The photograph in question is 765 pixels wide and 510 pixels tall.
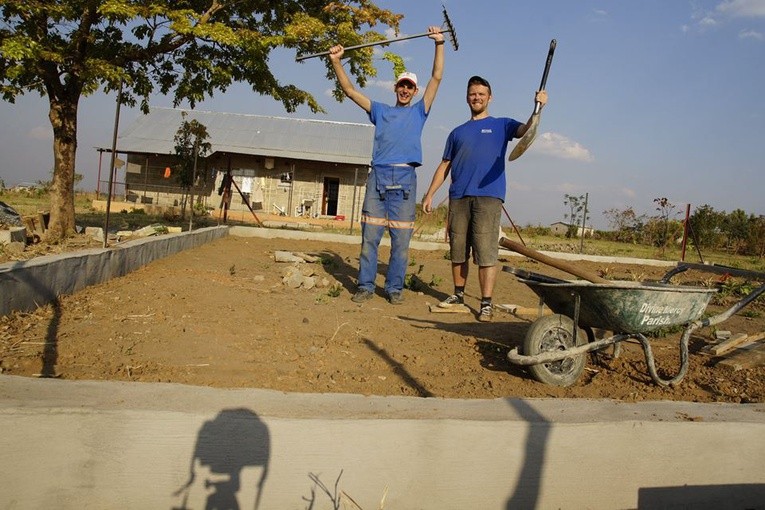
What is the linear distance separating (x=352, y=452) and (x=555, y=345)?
5.17 feet

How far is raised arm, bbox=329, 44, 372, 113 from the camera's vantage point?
5.16 metres

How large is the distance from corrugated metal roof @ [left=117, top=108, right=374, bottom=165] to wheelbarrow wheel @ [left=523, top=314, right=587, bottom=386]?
2100 cm

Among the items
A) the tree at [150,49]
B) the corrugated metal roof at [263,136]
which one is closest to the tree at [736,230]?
the corrugated metal roof at [263,136]

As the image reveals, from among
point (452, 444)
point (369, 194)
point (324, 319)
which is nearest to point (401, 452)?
point (452, 444)

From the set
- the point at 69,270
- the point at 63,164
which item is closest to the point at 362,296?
the point at 69,270

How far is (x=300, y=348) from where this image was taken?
11.1ft

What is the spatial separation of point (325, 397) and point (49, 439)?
0.89 metres

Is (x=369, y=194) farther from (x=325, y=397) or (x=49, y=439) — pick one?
(x=49, y=439)

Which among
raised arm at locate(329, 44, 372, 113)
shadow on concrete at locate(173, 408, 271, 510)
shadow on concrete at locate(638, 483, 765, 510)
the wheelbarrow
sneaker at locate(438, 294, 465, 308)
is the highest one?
raised arm at locate(329, 44, 372, 113)

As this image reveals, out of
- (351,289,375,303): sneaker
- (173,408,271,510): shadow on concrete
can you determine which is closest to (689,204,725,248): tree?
(351,289,375,303): sneaker

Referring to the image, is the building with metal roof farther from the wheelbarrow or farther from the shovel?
the wheelbarrow

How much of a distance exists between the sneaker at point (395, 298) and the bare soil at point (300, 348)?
6 cm

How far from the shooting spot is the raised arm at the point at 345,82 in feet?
16.9

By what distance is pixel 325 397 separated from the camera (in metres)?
2.22
